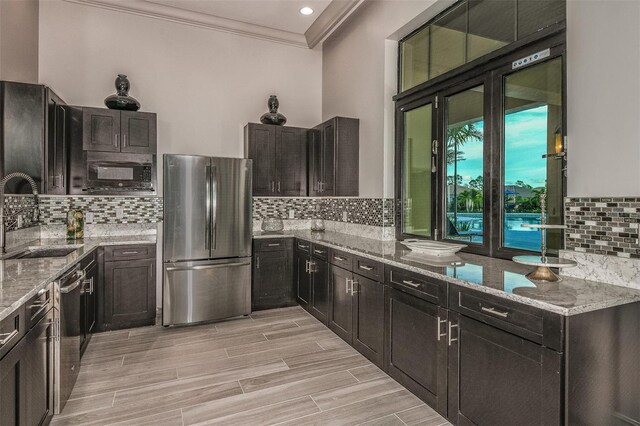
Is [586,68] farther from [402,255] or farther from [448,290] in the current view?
[402,255]

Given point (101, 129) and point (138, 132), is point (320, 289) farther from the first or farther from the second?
point (101, 129)

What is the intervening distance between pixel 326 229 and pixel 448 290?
3130mm

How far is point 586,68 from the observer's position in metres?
2.05

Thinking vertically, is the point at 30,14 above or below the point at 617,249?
above

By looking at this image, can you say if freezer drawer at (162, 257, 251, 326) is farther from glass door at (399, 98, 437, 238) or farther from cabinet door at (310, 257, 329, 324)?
glass door at (399, 98, 437, 238)

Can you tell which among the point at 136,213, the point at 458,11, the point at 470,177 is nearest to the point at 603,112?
the point at 470,177

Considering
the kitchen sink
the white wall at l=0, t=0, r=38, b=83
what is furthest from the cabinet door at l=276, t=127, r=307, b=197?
the white wall at l=0, t=0, r=38, b=83

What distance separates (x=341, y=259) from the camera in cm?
354

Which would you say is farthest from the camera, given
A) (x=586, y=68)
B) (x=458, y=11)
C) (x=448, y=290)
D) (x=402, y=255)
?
(x=458, y=11)

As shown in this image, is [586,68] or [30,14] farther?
[30,14]

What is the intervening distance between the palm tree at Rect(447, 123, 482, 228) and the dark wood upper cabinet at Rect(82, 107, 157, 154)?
10.7ft

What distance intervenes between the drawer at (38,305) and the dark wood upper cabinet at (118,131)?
7.35ft

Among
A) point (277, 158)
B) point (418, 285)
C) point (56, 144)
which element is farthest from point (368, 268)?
point (56, 144)

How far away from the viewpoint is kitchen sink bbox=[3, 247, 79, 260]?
3010 millimetres
